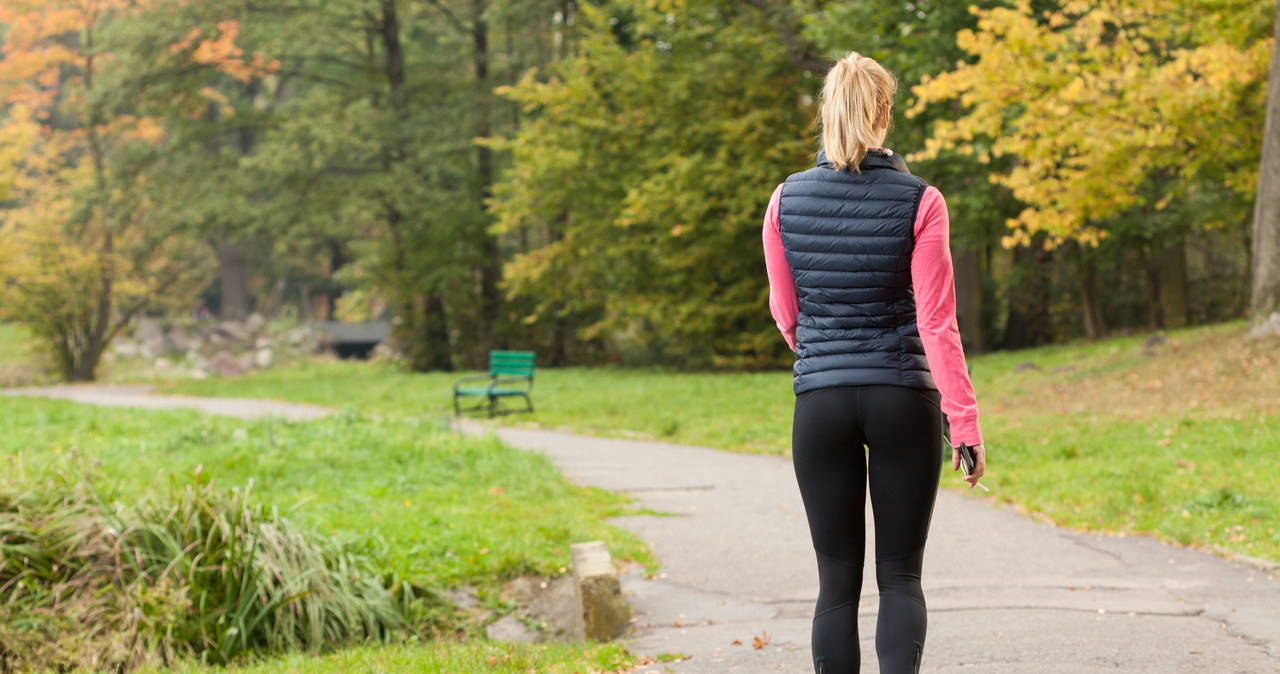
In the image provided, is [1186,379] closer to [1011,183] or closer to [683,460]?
[1011,183]

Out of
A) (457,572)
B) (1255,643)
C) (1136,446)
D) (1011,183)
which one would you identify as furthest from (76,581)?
(1011,183)

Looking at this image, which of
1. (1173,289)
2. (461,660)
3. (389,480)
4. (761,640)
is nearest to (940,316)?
(761,640)

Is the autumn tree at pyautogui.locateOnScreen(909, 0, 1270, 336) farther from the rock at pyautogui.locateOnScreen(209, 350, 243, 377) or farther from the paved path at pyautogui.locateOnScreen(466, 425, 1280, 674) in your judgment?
→ the rock at pyautogui.locateOnScreen(209, 350, 243, 377)

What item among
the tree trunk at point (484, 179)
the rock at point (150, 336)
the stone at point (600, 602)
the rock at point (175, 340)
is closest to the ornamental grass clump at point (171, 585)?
the stone at point (600, 602)

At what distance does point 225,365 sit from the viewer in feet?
117

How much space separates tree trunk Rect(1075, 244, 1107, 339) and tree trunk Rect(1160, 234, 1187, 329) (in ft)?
3.85

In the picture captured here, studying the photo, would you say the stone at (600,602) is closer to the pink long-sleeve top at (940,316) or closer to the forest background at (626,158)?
the pink long-sleeve top at (940,316)

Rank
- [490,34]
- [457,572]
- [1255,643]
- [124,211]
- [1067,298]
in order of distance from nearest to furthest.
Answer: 1. [1255,643]
2. [457,572]
3. [1067,298]
4. [124,211]
5. [490,34]

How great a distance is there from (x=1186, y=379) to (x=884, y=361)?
1111 centimetres

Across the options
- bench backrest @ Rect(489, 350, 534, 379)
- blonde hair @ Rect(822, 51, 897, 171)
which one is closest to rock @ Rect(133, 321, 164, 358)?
bench backrest @ Rect(489, 350, 534, 379)

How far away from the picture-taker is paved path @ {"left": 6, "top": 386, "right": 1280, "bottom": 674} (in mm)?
4414

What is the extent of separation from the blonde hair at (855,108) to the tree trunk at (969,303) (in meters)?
17.8

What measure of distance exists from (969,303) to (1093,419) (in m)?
9.09

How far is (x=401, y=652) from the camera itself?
4.79m
